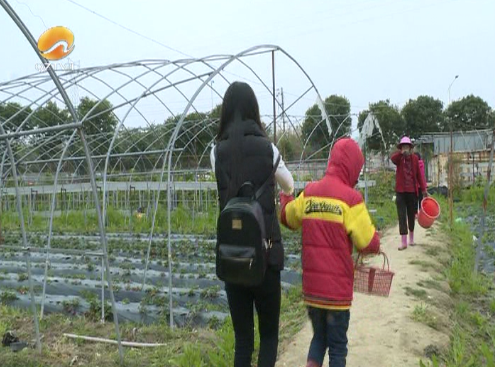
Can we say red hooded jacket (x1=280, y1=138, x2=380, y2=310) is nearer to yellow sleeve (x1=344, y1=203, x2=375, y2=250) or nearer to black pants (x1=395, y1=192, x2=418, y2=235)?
yellow sleeve (x1=344, y1=203, x2=375, y2=250)

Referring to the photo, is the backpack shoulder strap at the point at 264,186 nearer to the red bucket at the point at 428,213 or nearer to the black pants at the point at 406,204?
the red bucket at the point at 428,213

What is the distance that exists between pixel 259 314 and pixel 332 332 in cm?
42

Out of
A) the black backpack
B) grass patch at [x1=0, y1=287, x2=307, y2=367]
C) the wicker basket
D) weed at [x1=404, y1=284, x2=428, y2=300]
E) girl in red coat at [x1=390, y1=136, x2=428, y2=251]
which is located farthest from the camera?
girl in red coat at [x1=390, y1=136, x2=428, y2=251]

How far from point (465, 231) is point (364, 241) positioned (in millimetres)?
6862

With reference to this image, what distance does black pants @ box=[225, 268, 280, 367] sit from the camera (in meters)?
2.44

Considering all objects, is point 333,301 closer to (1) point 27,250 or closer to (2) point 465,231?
(1) point 27,250

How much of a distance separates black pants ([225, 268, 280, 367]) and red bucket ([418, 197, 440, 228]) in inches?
181

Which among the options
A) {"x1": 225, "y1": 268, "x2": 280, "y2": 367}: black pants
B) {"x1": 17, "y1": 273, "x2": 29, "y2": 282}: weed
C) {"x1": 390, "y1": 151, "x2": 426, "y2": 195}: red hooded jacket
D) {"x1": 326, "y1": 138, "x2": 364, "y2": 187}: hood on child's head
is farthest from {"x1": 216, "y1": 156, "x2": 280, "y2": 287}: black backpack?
{"x1": 17, "y1": 273, "x2": 29, "y2": 282}: weed

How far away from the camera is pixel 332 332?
267cm

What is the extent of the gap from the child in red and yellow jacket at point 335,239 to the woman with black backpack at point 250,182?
214 mm

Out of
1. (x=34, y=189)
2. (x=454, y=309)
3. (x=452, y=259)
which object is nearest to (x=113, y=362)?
(x=454, y=309)

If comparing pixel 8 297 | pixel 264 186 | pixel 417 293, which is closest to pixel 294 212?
pixel 264 186

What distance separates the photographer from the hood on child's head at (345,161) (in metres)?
2.71

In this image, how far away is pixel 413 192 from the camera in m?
6.91
